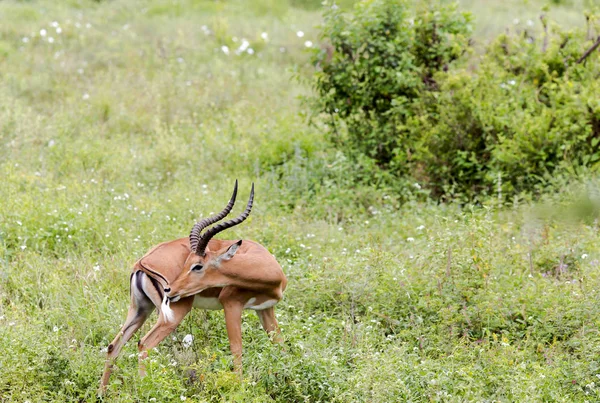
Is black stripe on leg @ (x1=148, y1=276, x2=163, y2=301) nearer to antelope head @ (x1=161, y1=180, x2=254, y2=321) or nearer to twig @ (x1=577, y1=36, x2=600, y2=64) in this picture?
antelope head @ (x1=161, y1=180, x2=254, y2=321)

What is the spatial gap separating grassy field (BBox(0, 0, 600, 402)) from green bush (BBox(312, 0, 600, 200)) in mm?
658

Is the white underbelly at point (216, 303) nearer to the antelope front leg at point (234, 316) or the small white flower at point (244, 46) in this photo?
the antelope front leg at point (234, 316)

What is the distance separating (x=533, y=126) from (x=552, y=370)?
12.8 feet

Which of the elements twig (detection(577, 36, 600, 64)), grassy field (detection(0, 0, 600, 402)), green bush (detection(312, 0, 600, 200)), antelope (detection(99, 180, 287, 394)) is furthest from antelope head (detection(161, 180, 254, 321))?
twig (detection(577, 36, 600, 64))

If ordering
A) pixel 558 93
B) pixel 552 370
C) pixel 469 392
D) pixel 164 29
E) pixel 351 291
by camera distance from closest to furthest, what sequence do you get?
pixel 469 392 < pixel 552 370 < pixel 351 291 < pixel 558 93 < pixel 164 29

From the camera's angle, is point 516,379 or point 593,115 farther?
point 593,115

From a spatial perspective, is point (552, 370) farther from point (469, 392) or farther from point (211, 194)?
point (211, 194)

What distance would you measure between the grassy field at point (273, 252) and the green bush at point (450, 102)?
66 cm

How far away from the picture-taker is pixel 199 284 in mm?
4543

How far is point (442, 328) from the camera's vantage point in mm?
5340

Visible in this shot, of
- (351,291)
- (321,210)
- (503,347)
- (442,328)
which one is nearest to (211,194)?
(321,210)

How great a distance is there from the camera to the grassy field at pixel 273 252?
4594mm

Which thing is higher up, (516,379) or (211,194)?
(516,379)

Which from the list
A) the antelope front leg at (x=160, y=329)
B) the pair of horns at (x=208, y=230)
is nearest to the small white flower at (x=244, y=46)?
the pair of horns at (x=208, y=230)
